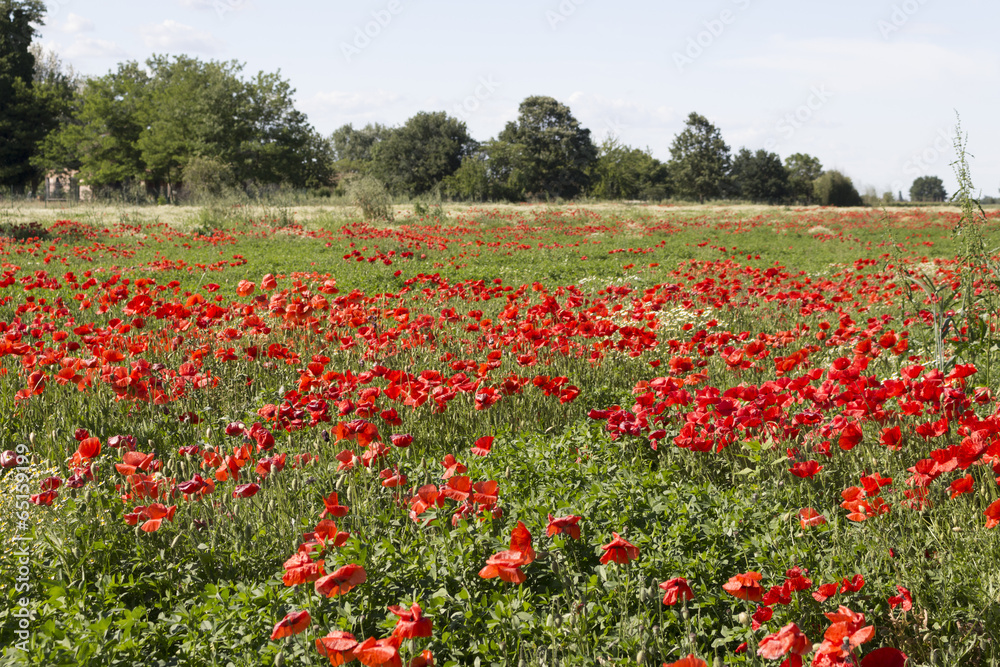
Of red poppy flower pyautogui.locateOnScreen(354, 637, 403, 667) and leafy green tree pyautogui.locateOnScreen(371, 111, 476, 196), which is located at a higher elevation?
leafy green tree pyautogui.locateOnScreen(371, 111, 476, 196)

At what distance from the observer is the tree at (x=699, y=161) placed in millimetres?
68812

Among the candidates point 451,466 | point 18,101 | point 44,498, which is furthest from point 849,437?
point 18,101

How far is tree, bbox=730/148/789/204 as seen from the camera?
70.4 m

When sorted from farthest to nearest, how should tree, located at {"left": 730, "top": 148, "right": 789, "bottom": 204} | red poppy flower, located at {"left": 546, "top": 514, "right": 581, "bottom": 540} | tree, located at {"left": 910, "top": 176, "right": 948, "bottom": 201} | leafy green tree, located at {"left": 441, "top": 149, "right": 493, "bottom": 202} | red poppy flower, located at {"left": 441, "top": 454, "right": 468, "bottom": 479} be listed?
tree, located at {"left": 910, "top": 176, "right": 948, "bottom": 201} → tree, located at {"left": 730, "top": 148, "right": 789, "bottom": 204} → leafy green tree, located at {"left": 441, "top": 149, "right": 493, "bottom": 202} → red poppy flower, located at {"left": 441, "top": 454, "right": 468, "bottom": 479} → red poppy flower, located at {"left": 546, "top": 514, "right": 581, "bottom": 540}

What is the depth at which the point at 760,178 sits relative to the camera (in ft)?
231

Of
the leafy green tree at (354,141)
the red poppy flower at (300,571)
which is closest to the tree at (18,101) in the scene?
the leafy green tree at (354,141)

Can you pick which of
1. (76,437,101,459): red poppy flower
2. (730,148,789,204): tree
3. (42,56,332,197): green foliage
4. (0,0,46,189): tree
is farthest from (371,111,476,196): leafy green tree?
(76,437,101,459): red poppy flower

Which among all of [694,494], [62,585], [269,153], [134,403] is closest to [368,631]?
[62,585]

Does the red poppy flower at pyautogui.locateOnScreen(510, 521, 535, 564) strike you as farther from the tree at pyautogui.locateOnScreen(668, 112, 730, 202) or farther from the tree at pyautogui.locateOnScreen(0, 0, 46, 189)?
the tree at pyautogui.locateOnScreen(668, 112, 730, 202)

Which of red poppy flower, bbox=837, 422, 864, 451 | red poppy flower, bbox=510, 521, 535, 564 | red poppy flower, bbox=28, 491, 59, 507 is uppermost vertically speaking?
red poppy flower, bbox=837, 422, 864, 451

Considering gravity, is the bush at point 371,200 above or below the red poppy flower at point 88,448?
above
